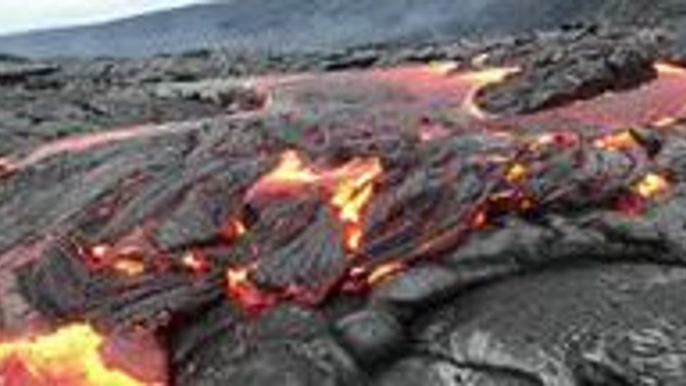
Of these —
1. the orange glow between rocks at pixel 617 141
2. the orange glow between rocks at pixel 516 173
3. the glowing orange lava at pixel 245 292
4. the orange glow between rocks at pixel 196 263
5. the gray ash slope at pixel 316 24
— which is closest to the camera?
the glowing orange lava at pixel 245 292

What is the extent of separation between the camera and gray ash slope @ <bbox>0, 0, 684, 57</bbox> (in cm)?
2211

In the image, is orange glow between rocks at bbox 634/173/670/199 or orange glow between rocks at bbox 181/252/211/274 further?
orange glow between rocks at bbox 634/173/670/199

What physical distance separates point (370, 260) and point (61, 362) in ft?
6.06

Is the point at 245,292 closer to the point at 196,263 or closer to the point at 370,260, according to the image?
the point at 196,263

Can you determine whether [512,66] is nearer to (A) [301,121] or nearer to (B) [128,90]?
(A) [301,121]

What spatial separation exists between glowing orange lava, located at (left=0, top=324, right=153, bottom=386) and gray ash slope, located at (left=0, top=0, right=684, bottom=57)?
12.6 m

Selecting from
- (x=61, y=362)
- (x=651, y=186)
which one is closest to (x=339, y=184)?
(x=651, y=186)

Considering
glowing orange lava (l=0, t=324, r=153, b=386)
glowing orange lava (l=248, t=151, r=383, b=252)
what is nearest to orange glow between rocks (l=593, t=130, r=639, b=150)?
glowing orange lava (l=248, t=151, r=383, b=252)

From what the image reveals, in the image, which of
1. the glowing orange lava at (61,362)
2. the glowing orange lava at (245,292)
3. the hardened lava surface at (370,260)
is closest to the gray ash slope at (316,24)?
the hardened lava surface at (370,260)

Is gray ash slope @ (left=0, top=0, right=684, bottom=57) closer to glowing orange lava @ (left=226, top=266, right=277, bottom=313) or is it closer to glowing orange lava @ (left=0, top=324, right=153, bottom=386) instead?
glowing orange lava @ (left=226, top=266, right=277, bottom=313)

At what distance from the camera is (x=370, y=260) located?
25.3 ft

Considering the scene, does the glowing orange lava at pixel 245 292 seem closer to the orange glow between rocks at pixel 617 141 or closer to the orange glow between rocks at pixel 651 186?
the orange glow between rocks at pixel 651 186

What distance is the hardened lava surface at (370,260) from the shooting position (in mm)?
7207

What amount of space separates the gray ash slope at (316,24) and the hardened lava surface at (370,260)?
34.1 feet
